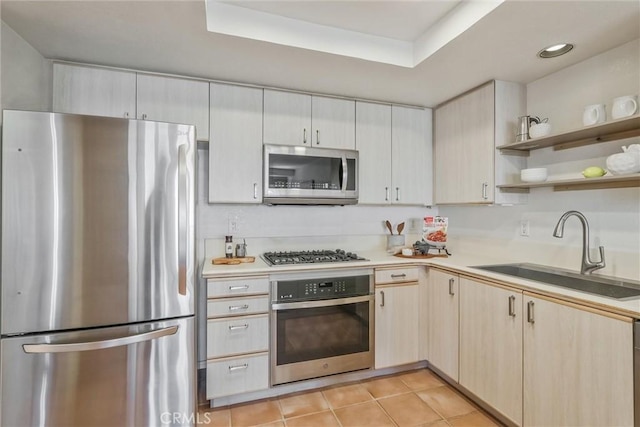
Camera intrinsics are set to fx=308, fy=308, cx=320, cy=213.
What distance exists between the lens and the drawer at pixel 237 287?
1.96m

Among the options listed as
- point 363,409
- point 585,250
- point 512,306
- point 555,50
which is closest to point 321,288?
point 363,409

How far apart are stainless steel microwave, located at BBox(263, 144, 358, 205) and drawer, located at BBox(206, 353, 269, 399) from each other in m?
1.12

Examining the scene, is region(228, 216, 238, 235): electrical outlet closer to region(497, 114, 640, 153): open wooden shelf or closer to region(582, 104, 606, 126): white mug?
region(497, 114, 640, 153): open wooden shelf

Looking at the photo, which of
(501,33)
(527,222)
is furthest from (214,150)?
(527,222)

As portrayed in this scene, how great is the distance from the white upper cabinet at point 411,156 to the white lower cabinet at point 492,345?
3.24ft

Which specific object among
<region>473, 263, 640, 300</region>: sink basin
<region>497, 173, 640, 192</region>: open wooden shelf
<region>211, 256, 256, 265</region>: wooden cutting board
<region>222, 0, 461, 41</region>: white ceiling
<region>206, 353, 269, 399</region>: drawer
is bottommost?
<region>206, 353, 269, 399</region>: drawer

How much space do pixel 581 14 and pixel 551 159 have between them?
95 cm

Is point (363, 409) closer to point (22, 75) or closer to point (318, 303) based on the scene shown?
point (318, 303)

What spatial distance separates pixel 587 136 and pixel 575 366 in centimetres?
135

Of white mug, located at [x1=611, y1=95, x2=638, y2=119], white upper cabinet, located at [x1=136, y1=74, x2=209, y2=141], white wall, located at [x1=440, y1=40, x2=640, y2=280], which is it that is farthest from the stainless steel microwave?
white mug, located at [x1=611, y1=95, x2=638, y2=119]

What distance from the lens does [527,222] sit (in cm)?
232

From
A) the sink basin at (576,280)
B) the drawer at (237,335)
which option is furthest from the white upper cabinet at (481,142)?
the drawer at (237,335)

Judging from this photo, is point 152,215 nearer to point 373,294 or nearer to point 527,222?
point 373,294

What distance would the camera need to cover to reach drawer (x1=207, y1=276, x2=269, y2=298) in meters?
1.96
